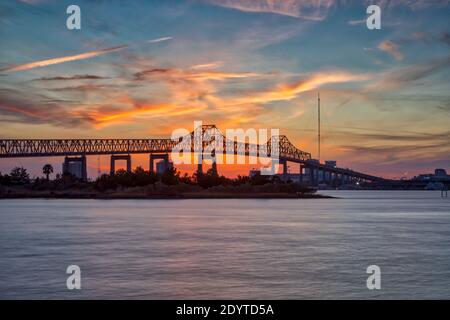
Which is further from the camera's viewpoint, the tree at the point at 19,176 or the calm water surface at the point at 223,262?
the tree at the point at 19,176

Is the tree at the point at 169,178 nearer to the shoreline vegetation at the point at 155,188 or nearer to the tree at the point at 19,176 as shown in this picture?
the shoreline vegetation at the point at 155,188

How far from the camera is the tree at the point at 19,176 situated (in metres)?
179

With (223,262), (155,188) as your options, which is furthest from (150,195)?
(223,262)

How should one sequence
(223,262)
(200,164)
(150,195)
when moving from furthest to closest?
(200,164)
(150,195)
(223,262)

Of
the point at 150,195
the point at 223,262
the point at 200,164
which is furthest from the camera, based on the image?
the point at 200,164

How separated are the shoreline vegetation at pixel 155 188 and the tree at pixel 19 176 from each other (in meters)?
5.68

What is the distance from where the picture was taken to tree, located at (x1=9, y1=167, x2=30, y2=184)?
178625mm

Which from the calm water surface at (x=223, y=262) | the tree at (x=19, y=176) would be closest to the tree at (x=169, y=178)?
the tree at (x=19, y=176)

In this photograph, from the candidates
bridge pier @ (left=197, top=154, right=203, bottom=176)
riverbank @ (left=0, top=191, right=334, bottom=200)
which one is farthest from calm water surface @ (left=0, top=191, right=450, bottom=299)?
bridge pier @ (left=197, top=154, right=203, bottom=176)

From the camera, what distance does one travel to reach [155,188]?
146 m

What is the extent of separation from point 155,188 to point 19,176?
184 ft

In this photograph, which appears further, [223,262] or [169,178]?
[169,178]

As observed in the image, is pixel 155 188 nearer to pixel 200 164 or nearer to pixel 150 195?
pixel 150 195
